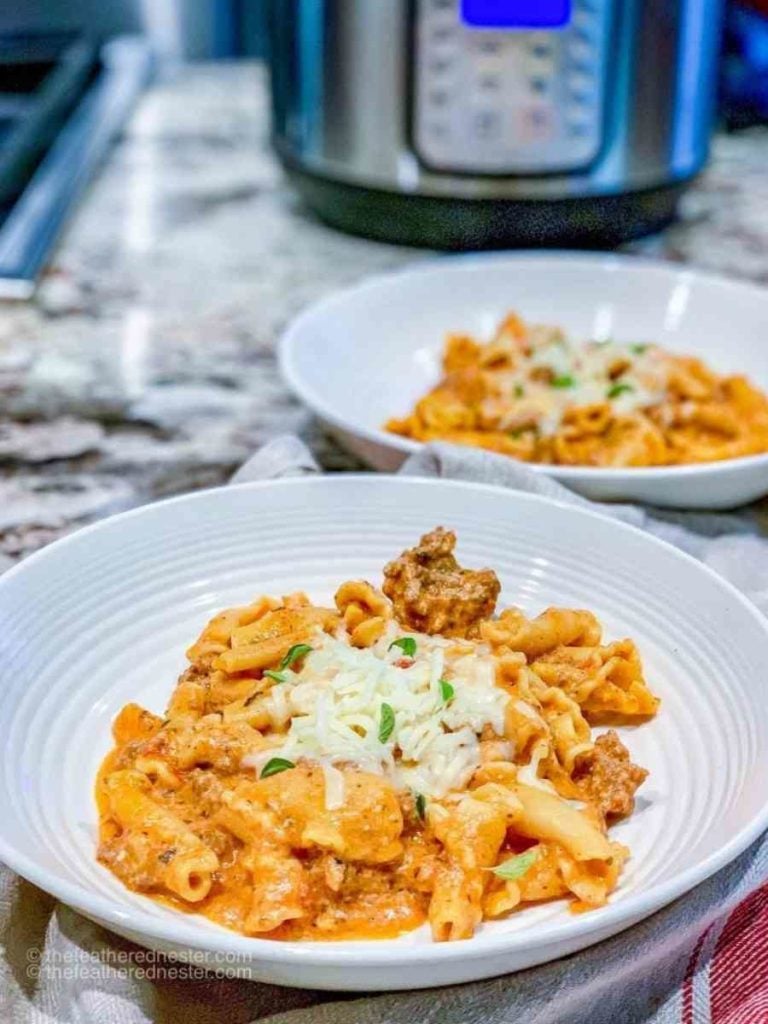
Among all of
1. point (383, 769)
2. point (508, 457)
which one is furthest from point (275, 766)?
point (508, 457)

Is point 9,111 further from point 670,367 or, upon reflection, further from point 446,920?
point 446,920

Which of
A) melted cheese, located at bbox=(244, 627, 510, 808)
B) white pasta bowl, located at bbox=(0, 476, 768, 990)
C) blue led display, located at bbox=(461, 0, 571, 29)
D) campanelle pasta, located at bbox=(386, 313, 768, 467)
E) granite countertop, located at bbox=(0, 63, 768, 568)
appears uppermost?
A: blue led display, located at bbox=(461, 0, 571, 29)

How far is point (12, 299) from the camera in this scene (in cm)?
175

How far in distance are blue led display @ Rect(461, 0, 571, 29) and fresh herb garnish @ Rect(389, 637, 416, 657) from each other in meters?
1.04

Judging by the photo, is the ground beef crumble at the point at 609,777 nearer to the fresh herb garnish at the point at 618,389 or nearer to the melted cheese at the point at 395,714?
the melted cheese at the point at 395,714

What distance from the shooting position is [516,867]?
2.48ft

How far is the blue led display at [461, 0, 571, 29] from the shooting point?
1.64 metres

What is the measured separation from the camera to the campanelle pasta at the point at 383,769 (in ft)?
2.45

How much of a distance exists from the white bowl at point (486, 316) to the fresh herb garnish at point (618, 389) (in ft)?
0.81

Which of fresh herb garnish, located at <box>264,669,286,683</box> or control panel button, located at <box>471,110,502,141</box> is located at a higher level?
control panel button, located at <box>471,110,502,141</box>

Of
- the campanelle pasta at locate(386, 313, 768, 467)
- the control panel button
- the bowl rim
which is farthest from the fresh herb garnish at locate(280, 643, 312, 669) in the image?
the control panel button

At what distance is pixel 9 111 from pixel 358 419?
1.29 meters

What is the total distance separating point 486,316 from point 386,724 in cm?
94

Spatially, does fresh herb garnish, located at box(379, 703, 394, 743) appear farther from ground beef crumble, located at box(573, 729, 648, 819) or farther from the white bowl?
the white bowl
